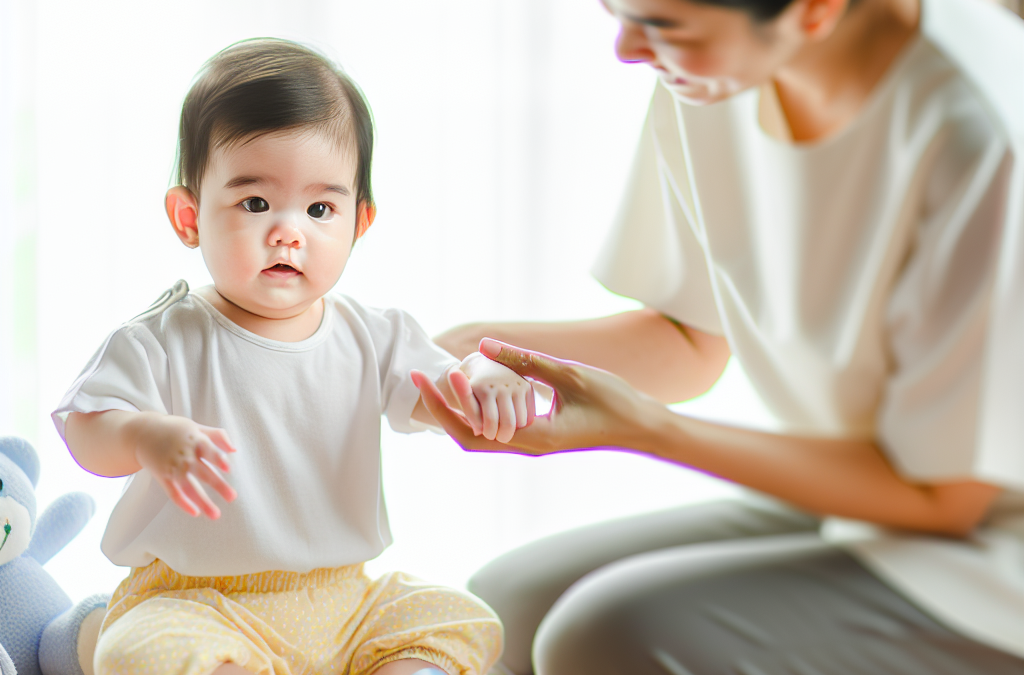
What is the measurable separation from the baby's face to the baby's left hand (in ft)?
0.54

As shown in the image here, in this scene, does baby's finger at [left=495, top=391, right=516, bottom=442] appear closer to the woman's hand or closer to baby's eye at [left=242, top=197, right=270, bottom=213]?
the woman's hand

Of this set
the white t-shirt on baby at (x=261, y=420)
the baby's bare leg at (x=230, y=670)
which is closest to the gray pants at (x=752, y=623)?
the white t-shirt on baby at (x=261, y=420)

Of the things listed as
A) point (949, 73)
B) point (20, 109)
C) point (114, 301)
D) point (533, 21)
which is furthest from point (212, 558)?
point (533, 21)

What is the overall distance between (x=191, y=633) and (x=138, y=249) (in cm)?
107

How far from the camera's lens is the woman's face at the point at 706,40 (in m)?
0.66

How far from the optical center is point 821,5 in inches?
26.7

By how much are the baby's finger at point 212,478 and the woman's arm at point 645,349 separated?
546 mm

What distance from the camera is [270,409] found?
76 cm

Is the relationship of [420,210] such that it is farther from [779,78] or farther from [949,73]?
[949,73]

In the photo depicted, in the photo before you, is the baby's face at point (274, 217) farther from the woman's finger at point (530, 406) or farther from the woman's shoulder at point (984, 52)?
the woman's shoulder at point (984, 52)

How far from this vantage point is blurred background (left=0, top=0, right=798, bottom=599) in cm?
150

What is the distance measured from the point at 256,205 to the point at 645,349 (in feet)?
1.98

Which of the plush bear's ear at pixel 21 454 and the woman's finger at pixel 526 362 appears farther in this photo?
the plush bear's ear at pixel 21 454

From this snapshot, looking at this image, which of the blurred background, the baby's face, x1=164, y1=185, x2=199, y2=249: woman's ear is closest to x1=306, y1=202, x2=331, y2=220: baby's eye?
the baby's face
